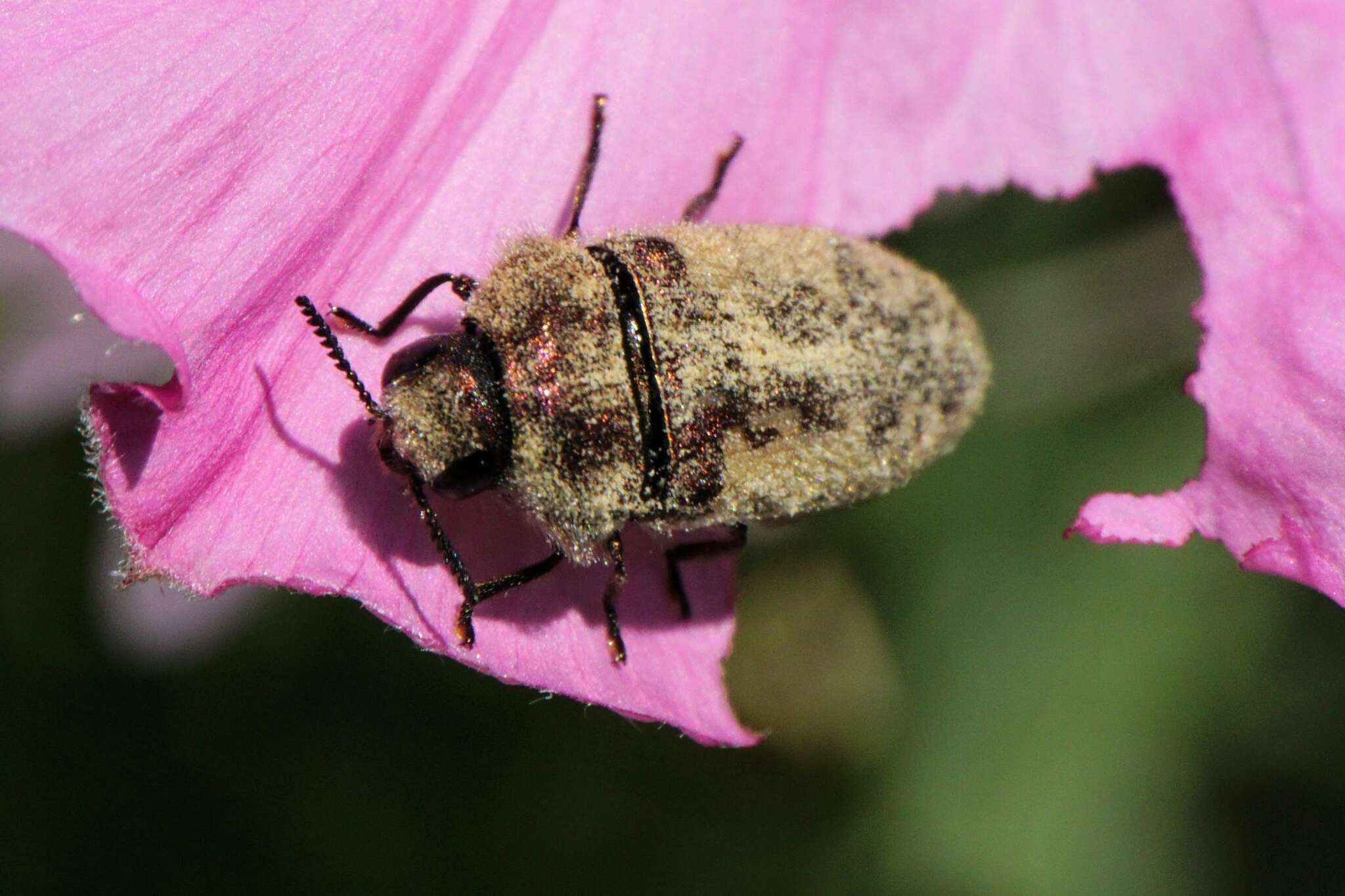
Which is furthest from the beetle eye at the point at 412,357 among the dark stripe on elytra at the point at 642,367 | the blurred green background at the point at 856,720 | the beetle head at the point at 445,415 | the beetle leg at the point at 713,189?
the blurred green background at the point at 856,720

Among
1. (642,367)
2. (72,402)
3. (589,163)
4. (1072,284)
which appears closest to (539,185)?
(589,163)

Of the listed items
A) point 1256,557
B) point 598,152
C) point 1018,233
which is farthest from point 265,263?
point 1018,233

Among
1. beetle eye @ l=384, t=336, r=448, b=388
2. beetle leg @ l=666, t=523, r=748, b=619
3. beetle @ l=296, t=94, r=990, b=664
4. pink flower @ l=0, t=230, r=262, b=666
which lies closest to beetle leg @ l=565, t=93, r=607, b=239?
beetle @ l=296, t=94, r=990, b=664

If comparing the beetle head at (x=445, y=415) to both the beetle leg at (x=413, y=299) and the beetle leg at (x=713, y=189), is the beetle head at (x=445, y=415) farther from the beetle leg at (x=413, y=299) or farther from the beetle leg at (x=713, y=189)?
the beetle leg at (x=713, y=189)

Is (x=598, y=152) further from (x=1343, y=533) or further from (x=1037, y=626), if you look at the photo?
(x=1037, y=626)

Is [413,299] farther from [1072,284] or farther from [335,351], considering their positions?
[1072,284]

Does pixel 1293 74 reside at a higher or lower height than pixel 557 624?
higher
